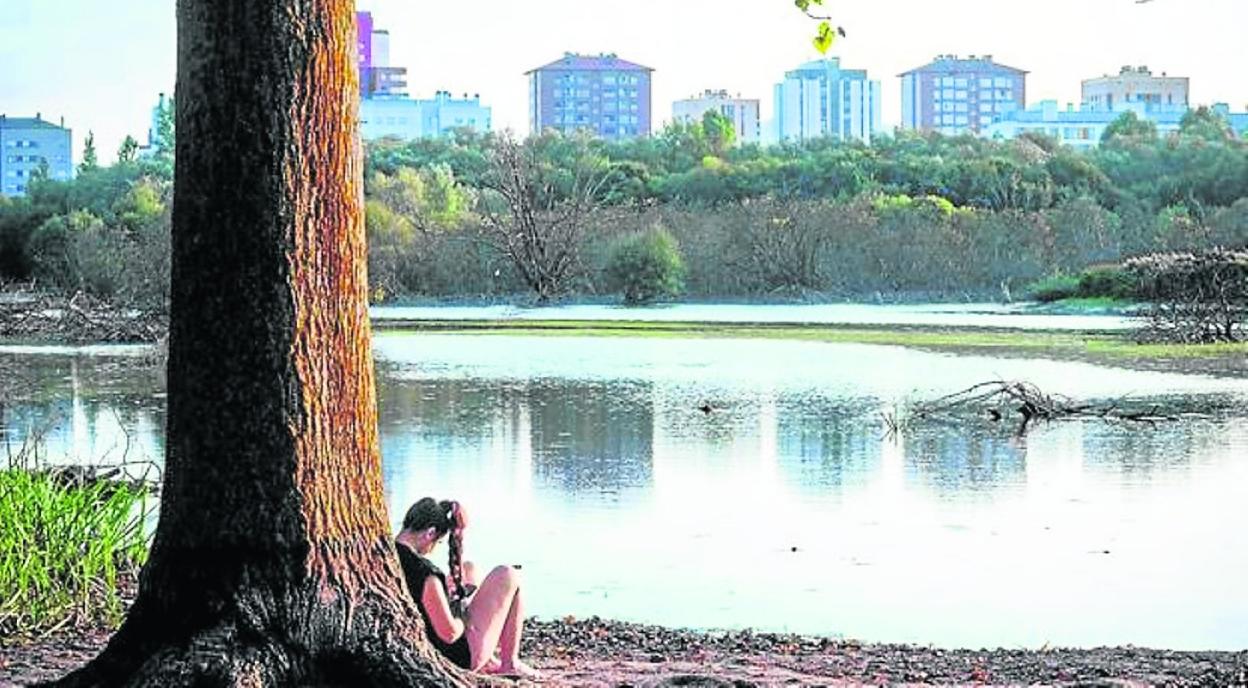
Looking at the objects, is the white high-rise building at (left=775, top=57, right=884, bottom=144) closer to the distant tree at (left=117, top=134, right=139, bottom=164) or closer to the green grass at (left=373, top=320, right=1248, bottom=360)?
the distant tree at (left=117, top=134, right=139, bottom=164)

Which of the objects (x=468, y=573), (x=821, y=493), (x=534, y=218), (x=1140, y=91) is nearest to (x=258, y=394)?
(x=468, y=573)

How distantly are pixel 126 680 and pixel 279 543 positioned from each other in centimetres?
53

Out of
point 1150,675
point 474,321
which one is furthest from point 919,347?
point 1150,675

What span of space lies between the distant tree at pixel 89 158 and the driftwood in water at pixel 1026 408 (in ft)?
148

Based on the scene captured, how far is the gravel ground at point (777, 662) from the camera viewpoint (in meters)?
6.54

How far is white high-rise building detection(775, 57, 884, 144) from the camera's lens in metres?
132

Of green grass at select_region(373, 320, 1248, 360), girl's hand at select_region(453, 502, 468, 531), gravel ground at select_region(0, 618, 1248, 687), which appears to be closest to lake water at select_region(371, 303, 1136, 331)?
green grass at select_region(373, 320, 1248, 360)

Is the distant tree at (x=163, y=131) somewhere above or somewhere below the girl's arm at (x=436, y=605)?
above

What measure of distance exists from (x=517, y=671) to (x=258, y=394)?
4.69ft

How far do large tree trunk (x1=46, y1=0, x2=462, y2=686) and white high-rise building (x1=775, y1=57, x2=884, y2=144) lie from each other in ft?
411

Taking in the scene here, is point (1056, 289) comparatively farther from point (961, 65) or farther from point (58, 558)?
point (961, 65)

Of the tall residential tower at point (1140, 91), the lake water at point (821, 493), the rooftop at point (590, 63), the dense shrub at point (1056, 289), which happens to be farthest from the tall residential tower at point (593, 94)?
the lake water at point (821, 493)

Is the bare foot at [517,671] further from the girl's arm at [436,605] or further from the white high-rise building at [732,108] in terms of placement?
the white high-rise building at [732,108]

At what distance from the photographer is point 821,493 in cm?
1276
